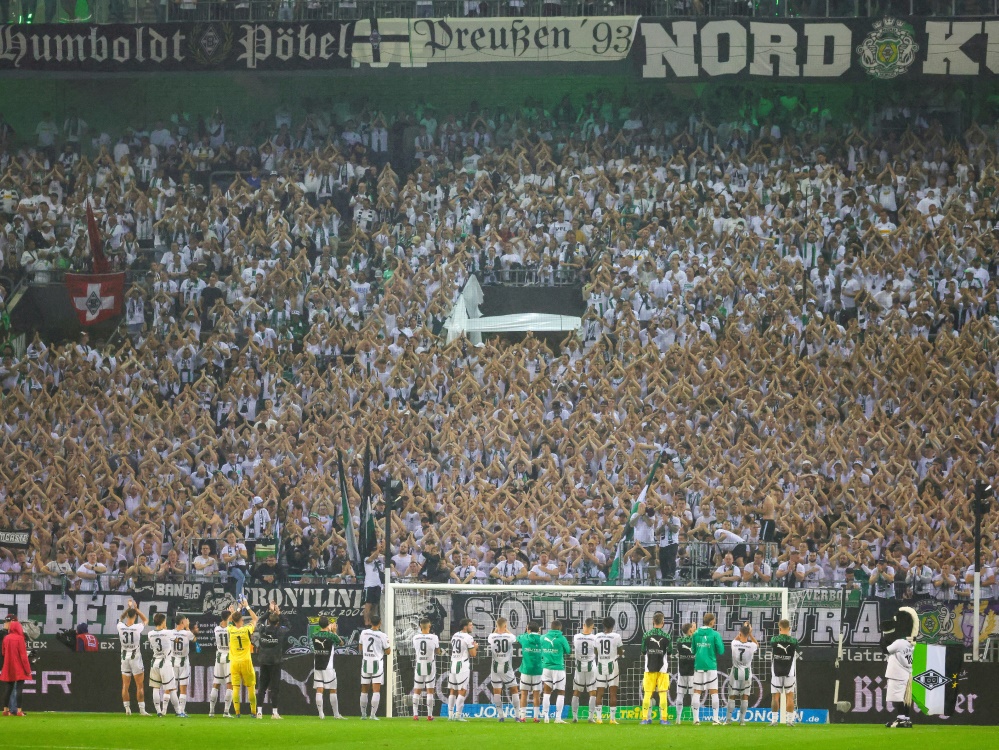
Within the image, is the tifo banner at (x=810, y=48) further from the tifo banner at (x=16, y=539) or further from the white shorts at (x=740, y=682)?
the tifo banner at (x=16, y=539)

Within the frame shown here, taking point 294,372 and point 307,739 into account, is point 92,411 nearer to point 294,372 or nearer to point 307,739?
point 294,372

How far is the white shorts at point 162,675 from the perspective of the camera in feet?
68.9

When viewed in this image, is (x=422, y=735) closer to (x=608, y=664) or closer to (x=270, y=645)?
(x=270, y=645)

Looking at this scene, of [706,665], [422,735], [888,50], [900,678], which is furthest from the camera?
[888,50]

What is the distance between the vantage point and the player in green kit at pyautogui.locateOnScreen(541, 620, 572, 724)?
20.5 metres

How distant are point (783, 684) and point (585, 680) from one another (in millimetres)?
2816

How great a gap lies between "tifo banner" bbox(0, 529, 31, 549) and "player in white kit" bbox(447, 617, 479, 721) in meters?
9.64

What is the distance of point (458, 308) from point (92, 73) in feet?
34.1

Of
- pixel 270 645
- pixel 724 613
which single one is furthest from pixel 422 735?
pixel 724 613

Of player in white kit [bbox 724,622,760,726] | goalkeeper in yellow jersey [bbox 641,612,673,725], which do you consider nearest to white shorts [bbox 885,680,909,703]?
player in white kit [bbox 724,622,760,726]

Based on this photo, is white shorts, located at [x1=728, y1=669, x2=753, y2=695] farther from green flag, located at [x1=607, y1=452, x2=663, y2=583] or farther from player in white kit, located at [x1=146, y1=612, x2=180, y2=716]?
player in white kit, located at [x1=146, y1=612, x2=180, y2=716]

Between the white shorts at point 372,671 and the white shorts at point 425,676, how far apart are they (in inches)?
20.9

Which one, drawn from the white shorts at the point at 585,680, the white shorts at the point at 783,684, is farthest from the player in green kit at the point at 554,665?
the white shorts at the point at 783,684

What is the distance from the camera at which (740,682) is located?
68.2ft
